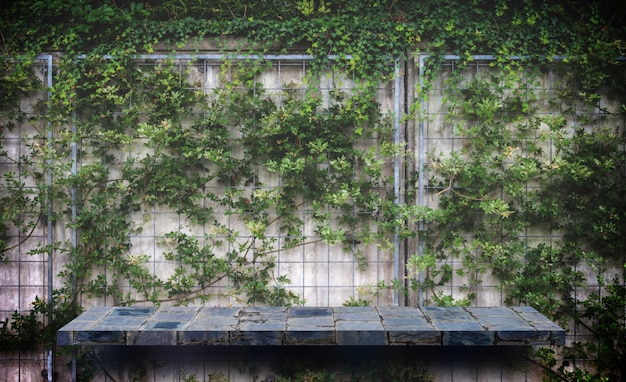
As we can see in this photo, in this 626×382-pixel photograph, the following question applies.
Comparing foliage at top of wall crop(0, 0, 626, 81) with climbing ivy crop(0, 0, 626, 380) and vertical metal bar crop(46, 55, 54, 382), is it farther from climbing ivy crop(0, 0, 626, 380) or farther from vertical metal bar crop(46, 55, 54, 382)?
vertical metal bar crop(46, 55, 54, 382)

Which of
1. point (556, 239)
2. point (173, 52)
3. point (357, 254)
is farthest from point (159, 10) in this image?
point (556, 239)

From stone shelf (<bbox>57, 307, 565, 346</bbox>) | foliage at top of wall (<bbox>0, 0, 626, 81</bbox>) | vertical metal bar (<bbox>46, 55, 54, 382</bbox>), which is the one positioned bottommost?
stone shelf (<bbox>57, 307, 565, 346</bbox>)

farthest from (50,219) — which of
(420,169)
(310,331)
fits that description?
(420,169)

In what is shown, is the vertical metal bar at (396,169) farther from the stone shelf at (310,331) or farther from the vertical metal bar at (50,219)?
the vertical metal bar at (50,219)

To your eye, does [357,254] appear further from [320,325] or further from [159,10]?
[159,10]

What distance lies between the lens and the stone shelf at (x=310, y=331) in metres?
3.01

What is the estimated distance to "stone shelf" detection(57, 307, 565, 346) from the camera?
301 centimetres

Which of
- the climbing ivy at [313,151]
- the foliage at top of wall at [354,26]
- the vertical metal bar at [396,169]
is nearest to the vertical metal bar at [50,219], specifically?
the climbing ivy at [313,151]

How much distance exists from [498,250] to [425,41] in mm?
1705

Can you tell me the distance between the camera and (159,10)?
12.4ft

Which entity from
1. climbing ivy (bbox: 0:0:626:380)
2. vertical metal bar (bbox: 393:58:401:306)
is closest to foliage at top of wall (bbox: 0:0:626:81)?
climbing ivy (bbox: 0:0:626:380)

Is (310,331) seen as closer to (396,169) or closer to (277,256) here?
(277,256)

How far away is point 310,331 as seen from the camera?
3.02 metres

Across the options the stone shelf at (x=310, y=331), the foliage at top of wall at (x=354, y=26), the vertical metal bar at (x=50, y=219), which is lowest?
the stone shelf at (x=310, y=331)
